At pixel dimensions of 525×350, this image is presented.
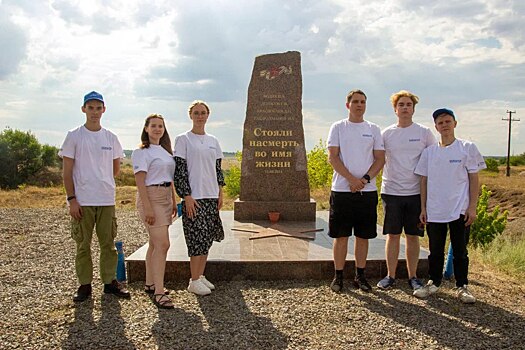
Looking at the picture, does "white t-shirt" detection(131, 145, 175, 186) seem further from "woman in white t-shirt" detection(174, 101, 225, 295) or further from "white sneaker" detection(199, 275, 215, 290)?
"white sneaker" detection(199, 275, 215, 290)

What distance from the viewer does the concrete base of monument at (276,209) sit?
25.3 feet

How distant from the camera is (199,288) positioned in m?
4.35

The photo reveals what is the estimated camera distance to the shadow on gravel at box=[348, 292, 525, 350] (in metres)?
3.36

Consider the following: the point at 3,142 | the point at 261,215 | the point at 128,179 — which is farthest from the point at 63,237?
the point at 128,179

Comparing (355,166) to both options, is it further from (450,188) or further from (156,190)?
(156,190)

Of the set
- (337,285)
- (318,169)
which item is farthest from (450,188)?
(318,169)

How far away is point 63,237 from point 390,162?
6.10 m

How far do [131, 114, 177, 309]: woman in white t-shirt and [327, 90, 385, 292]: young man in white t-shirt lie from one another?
145 centimetres

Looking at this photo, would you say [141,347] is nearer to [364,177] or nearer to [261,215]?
[364,177]

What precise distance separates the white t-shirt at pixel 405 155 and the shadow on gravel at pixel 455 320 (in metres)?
0.97

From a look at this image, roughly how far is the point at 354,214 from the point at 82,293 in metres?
2.52

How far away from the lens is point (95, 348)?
10.6 ft

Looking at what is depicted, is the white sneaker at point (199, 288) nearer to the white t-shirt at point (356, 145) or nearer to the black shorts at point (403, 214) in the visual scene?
the white t-shirt at point (356, 145)

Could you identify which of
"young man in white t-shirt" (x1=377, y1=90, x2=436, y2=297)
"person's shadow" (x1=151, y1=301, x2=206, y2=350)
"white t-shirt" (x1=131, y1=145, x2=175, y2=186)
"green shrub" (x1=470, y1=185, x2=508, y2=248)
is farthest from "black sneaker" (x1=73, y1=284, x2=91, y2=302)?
"green shrub" (x1=470, y1=185, x2=508, y2=248)
